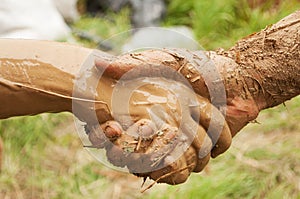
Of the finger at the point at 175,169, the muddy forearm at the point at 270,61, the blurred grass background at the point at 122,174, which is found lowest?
the blurred grass background at the point at 122,174

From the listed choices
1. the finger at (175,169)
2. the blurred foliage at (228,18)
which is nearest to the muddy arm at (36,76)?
the finger at (175,169)

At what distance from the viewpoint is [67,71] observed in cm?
107

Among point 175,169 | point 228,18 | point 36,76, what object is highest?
point 36,76

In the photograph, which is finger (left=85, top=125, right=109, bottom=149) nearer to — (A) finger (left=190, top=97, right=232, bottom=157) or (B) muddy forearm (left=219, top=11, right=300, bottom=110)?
(A) finger (left=190, top=97, right=232, bottom=157)

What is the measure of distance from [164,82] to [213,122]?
0.36ft

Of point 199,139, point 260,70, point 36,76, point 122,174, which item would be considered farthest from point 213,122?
point 122,174

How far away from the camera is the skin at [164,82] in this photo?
1049 millimetres

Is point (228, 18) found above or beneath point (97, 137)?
beneath

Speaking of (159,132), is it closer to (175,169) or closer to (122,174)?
(175,169)

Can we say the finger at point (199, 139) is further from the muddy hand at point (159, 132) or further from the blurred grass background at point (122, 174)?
the blurred grass background at point (122, 174)

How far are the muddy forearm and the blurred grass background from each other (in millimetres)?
757

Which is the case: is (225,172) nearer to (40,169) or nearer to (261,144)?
(261,144)

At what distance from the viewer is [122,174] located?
2.29 m

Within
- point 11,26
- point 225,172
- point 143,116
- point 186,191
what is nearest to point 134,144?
point 143,116
